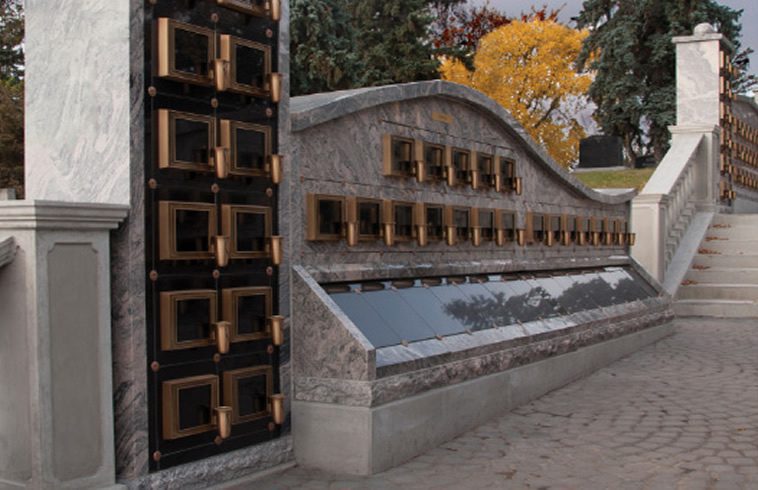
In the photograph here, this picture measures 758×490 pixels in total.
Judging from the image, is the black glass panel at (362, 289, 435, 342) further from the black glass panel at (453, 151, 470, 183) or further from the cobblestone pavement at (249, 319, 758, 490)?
the black glass panel at (453, 151, 470, 183)

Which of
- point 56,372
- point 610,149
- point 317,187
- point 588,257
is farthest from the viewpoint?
point 610,149

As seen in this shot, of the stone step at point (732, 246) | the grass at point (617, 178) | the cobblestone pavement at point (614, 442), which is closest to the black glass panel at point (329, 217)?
the cobblestone pavement at point (614, 442)

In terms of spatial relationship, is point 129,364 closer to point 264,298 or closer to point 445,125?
point 264,298

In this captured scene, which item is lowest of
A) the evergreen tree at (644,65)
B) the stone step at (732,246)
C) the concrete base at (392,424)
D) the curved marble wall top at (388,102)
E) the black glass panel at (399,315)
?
the concrete base at (392,424)

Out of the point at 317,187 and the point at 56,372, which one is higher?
the point at 317,187

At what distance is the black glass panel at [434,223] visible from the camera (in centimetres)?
798

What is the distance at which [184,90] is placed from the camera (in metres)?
5.41

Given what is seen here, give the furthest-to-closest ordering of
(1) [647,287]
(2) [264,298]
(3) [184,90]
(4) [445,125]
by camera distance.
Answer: (1) [647,287] < (4) [445,125] < (2) [264,298] < (3) [184,90]

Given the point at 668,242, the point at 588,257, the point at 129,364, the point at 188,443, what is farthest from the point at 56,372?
the point at 668,242

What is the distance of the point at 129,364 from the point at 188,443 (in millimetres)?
627

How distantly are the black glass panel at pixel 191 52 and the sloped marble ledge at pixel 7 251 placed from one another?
4.49ft

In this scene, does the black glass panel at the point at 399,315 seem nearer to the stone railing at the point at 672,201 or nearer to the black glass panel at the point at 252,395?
the black glass panel at the point at 252,395

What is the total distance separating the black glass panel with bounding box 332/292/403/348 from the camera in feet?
21.0

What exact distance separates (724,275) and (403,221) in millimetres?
9687
